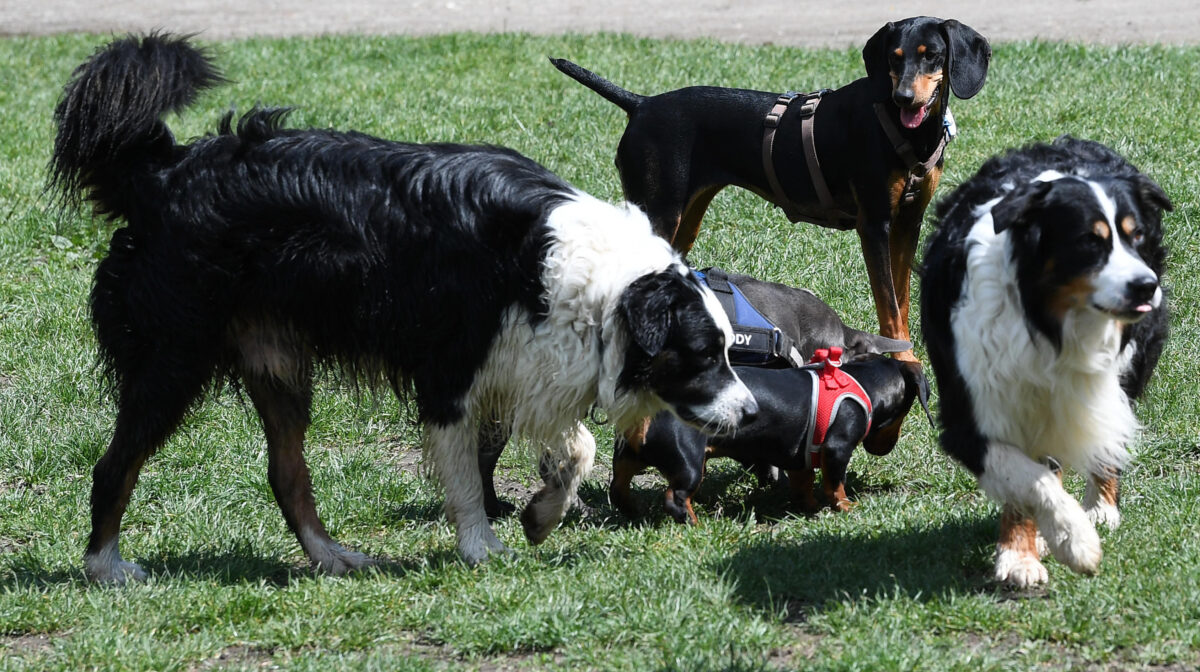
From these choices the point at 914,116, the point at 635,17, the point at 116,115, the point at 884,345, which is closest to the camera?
the point at 116,115

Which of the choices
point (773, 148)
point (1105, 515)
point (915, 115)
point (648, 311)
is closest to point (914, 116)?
point (915, 115)

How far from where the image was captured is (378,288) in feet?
14.2

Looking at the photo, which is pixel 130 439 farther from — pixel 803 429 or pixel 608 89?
pixel 608 89

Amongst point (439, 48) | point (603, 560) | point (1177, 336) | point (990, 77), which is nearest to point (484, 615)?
point (603, 560)

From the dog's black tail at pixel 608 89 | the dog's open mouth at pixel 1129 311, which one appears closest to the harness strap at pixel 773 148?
the dog's black tail at pixel 608 89

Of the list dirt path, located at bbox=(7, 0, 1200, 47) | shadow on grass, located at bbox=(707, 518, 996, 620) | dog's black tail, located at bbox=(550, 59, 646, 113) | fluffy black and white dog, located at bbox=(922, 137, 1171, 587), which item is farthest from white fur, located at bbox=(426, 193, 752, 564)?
dirt path, located at bbox=(7, 0, 1200, 47)

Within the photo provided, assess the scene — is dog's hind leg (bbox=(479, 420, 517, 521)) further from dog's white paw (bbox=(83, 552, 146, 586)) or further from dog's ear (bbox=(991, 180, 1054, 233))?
dog's ear (bbox=(991, 180, 1054, 233))

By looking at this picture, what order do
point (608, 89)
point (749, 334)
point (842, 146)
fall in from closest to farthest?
point (749, 334), point (842, 146), point (608, 89)

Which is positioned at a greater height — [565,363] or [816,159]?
[816,159]

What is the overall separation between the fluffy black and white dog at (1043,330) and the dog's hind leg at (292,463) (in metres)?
2.22

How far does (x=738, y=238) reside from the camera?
780 cm

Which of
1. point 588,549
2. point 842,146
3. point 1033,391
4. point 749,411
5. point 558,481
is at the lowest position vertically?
point 588,549

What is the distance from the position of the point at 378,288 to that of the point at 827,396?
1.92 m

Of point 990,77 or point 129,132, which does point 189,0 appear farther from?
point 129,132
